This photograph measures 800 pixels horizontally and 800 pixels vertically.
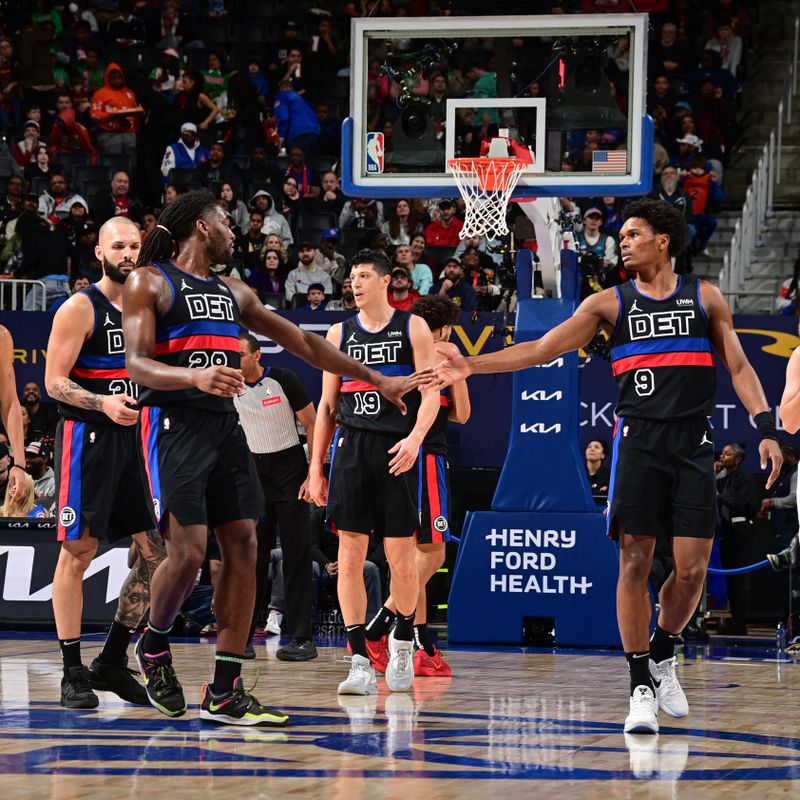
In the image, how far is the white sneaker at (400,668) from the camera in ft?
23.7

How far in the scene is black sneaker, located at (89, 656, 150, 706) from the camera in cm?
645

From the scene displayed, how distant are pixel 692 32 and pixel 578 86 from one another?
33.2ft

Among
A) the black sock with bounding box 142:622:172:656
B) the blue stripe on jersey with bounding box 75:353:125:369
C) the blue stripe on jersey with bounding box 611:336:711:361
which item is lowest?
the black sock with bounding box 142:622:172:656

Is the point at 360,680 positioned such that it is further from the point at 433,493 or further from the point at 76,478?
the point at 433,493

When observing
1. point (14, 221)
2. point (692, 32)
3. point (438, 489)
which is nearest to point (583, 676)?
point (438, 489)

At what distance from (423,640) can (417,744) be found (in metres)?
3.00

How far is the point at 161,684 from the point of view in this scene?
5.77 metres

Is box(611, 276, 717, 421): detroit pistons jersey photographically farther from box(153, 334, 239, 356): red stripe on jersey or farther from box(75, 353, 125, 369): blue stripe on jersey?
box(75, 353, 125, 369): blue stripe on jersey

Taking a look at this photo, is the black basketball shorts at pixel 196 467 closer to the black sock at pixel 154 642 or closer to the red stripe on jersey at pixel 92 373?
the black sock at pixel 154 642

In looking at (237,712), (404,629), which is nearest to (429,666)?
(404,629)

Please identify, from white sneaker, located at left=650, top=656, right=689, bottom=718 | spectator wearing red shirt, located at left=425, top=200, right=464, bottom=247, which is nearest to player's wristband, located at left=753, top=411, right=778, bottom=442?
white sneaker, located at left=650, top=656, right=689, bottom=718

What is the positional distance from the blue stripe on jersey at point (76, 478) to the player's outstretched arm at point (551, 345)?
5.43 ft

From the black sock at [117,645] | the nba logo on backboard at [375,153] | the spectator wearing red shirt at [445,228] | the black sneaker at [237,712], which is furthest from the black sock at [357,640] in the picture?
the spectator wearing red shirt at [445,228]

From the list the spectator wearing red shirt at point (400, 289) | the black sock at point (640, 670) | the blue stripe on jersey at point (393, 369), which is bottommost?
the black sock at point (640, 670)
